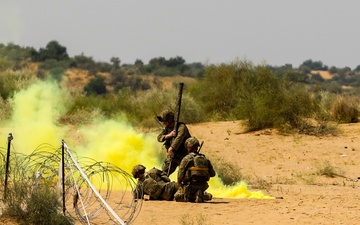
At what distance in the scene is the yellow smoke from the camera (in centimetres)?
1998

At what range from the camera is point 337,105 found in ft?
99.9

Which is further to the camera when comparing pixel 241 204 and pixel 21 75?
pixel 21 75

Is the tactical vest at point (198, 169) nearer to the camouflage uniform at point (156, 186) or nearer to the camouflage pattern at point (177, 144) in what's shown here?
the camouflage uniform at point (156, 186)

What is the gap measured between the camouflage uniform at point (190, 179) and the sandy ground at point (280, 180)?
0.93 feet

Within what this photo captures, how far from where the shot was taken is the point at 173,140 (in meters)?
16.7

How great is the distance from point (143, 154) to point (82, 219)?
24.8ft

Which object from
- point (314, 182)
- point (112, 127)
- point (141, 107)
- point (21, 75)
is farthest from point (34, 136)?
point (21, 75)

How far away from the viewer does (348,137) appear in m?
26.9

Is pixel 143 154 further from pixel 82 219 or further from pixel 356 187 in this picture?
pixel 82 219

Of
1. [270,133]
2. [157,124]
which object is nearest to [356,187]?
[270,133]

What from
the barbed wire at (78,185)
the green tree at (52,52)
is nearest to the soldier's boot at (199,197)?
the barbed wire at (78,185)

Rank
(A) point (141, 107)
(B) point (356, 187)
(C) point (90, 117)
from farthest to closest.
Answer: (A) point (141, 107), (C) point (90, 117), (B) point (356, 187)

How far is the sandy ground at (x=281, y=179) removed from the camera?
14.2 m

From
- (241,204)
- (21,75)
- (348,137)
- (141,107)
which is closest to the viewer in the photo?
(241,204)
